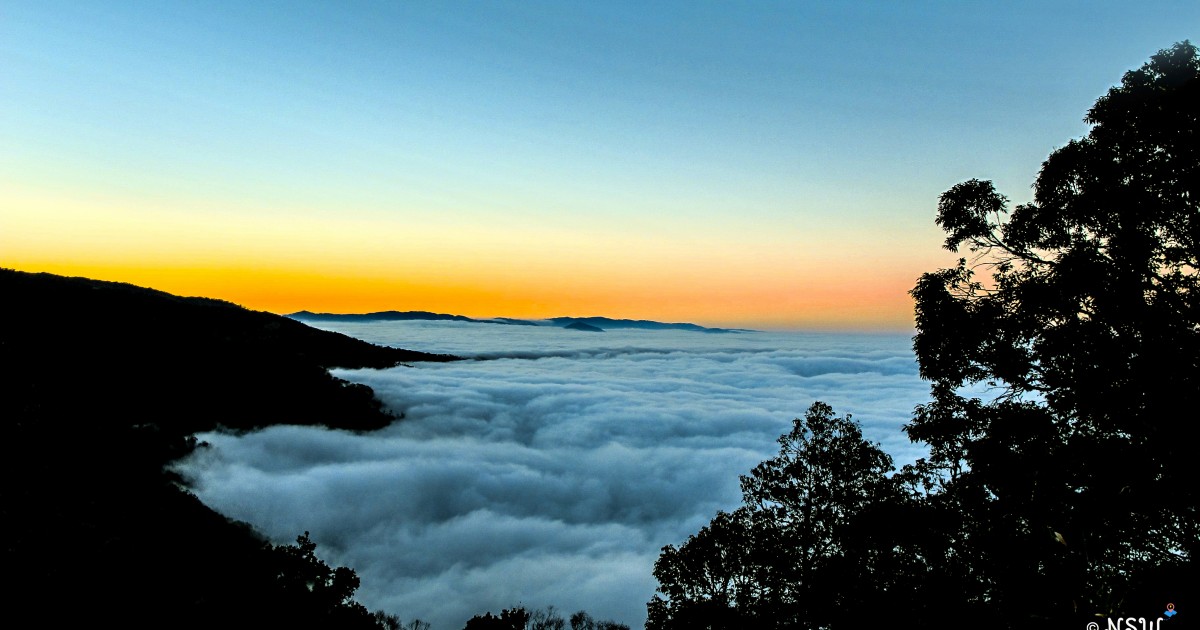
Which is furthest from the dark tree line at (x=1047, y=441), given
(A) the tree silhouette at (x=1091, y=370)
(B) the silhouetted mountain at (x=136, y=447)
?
(B) the silhouetted mountain at (x=136, y=447)

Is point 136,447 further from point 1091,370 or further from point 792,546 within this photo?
point 1091,370

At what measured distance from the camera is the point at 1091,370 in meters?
11.4

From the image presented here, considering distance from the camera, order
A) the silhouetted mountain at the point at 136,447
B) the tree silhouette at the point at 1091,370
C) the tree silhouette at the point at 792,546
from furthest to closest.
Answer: the silhouetted mountain at the point at 136,447
the tree silhouette at the point at 792,546
the tree silhouette at the point at 1091,370

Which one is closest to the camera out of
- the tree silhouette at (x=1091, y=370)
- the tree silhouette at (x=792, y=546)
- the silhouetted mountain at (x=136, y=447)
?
the tree silhouette at (x=1091, y=370)

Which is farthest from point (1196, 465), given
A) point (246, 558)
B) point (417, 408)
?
point (417, 408)

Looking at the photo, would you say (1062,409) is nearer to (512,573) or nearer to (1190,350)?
(1190,350)

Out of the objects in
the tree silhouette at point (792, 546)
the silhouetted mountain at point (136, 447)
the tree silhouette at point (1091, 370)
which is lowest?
the silhouetted mountain at point (136, 447)

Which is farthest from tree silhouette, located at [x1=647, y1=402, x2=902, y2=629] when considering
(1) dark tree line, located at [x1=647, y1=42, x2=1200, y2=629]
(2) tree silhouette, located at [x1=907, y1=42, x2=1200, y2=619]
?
(2) tree silhouette, located at [x1=907, y1=42, x2=1200, y2=619]

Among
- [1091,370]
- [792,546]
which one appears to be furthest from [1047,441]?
[792,546]

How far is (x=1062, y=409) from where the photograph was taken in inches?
468

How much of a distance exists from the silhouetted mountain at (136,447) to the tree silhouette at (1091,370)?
24.9 m

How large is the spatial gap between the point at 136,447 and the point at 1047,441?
89.5 m

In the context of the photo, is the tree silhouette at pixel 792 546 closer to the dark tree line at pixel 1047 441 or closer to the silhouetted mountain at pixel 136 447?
the dark tree line at pixel 1047 441

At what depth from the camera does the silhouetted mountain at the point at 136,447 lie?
25188 mm
